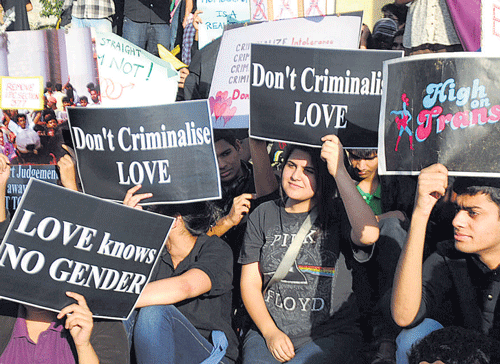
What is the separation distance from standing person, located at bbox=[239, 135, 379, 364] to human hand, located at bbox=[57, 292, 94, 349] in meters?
0.83

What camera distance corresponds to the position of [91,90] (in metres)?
4.65

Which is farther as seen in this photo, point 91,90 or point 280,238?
point 91,90

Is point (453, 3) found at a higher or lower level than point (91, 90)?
higher

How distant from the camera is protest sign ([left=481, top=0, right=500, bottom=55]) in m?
2.72

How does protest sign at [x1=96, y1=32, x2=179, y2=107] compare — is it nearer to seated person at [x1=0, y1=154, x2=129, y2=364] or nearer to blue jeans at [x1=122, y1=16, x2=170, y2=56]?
seated person at [x1=0, y1=154, x2=129, y2=364]

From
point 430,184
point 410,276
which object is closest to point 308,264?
point 410,276

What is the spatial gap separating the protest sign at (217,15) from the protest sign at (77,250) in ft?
11.0

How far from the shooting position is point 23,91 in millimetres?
4758

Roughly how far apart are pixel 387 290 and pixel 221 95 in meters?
2.12

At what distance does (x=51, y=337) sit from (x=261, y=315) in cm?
107

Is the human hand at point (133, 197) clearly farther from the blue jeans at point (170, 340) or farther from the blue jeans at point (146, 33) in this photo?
the blue jeans at point (146, 33)

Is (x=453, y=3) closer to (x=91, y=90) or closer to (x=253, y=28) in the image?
(x=253, y=28)

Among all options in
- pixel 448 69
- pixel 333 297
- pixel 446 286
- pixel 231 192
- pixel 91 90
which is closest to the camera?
pixel 448 69

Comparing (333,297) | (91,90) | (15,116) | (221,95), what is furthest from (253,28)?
(333,297)
